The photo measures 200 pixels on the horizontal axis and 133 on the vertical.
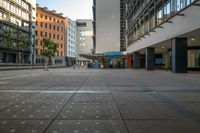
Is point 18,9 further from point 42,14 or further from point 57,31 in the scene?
point 57,31

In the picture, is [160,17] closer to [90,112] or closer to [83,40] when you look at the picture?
[90,112]

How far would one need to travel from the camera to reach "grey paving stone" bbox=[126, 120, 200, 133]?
4.38 metres

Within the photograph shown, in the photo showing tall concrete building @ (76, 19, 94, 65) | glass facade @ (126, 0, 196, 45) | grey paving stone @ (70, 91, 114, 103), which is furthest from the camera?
tall concrete building @ (76, 19, 94, 65)

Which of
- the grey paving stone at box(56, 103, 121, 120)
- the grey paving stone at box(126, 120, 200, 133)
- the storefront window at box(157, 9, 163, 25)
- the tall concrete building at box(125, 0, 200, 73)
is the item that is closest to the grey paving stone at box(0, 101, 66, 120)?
the grey paving stone at box(56, 103, 121, 120)

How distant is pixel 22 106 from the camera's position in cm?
667

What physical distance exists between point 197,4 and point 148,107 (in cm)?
1615

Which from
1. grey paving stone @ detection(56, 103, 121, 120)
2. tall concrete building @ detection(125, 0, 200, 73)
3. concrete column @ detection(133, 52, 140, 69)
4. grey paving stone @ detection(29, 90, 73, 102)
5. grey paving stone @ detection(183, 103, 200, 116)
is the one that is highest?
tall concrete building @ detection(125, 0, 200, 73)

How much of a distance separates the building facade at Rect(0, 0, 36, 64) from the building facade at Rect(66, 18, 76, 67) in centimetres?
3280

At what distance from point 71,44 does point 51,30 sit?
23.6m

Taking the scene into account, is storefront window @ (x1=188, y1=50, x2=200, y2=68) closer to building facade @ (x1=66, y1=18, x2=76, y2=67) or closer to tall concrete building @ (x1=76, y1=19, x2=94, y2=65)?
building facade @ (x1=66, y1=18, x2=76, y2=67)

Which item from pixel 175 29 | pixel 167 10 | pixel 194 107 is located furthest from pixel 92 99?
pixel 167 10

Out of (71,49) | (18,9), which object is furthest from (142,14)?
(71,49)

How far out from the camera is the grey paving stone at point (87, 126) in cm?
435

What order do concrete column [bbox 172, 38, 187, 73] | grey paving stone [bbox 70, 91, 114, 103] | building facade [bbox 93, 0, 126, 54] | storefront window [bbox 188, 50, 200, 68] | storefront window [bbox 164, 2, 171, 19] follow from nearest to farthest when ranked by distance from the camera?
grey paving stone [bbox 70, 91, 114, 103] < concrete column [bbox 172, 38, 187, 73] < storefront window [bbox 164, 2, 171, 19] < storefront window [bbox 188, 50, 200, 68] < building facade [bbox 93, 0, 126, 54]
